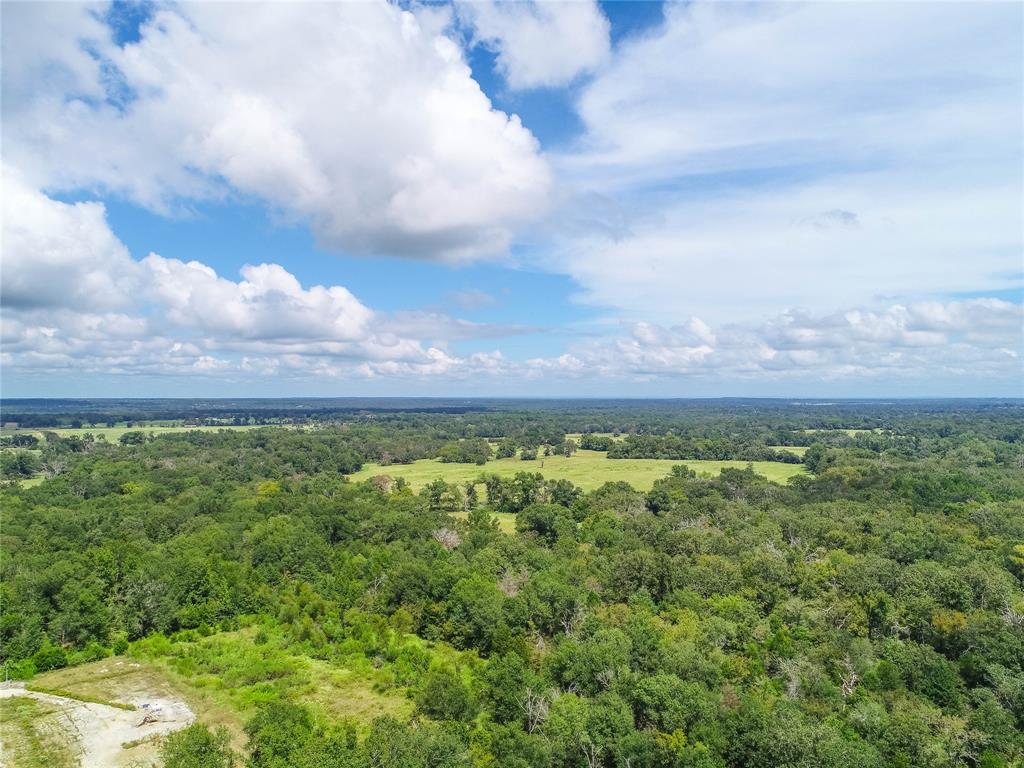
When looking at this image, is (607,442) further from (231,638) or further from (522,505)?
(231,638)

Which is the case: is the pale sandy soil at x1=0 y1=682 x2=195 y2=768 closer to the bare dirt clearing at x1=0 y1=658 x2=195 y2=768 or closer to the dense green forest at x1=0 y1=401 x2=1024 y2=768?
the bare dirt clearing at x1=0 y1=658 x2=195 y2=768

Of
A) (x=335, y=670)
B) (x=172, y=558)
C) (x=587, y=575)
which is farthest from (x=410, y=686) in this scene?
(x=172, y=558)

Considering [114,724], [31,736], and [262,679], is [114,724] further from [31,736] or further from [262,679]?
[262,679]

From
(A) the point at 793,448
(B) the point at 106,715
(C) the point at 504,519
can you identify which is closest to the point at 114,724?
(B) the point at 106,715

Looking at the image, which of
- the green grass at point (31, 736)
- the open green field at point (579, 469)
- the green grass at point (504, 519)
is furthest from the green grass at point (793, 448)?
the green grass at point (31, 736)

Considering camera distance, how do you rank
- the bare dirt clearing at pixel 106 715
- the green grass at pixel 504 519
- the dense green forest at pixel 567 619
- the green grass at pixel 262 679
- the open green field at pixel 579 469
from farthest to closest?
the open green field at pixel 579 469, the green grass at pixel 504 519, the green grass at pixel 262 679, the bare dirt clearing at pixel 106 715, the dense green forest at pixel 567 619

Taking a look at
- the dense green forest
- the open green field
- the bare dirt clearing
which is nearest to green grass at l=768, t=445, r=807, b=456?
the open green field

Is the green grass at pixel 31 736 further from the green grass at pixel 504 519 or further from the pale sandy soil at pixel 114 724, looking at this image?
the green grass at pixel 504 519
